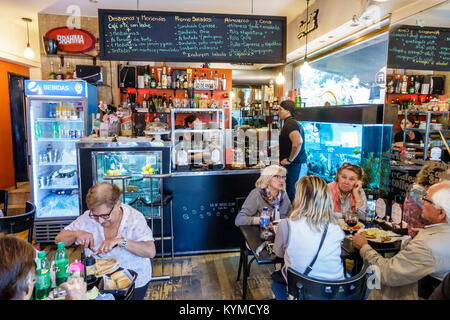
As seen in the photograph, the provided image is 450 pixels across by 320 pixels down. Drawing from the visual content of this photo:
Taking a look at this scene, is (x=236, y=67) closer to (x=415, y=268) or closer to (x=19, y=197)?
(x=19, y=197)

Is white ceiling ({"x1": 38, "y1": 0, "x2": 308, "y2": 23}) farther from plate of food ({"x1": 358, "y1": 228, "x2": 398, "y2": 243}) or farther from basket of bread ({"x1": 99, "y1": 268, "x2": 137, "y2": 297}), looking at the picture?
basket of bread ({"x1": 99, "y1": 268, "x2": 137, "y2": 297})

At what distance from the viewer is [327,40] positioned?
5.12 metres

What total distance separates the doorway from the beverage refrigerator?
109 inches

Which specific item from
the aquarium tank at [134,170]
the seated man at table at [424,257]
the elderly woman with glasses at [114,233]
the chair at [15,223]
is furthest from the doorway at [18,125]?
the seated man at table at [424,257]

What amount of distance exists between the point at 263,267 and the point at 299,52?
430 centimetres

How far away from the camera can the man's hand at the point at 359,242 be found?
2.37 metres

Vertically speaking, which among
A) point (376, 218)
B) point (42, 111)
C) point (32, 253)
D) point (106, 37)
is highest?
point (106, 37)

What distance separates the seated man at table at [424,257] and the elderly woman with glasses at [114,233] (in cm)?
159

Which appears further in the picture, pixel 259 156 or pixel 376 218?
pixel 259 156

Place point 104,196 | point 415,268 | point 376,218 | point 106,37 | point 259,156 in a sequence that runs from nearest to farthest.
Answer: point 415,268 < point 104,196 < point 376,218 < point 106,37 < point 259,156

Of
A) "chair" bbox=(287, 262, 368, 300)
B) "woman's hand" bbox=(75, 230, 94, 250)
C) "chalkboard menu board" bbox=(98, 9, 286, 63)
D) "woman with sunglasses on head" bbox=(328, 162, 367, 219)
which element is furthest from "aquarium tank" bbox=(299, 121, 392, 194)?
"woman's hand" bbox=(75, 230, 94, 250)

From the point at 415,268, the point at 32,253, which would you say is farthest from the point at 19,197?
the point at 415,268

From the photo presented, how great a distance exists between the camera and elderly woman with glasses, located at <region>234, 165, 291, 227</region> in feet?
9.95

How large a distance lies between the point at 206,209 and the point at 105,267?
2327mm
